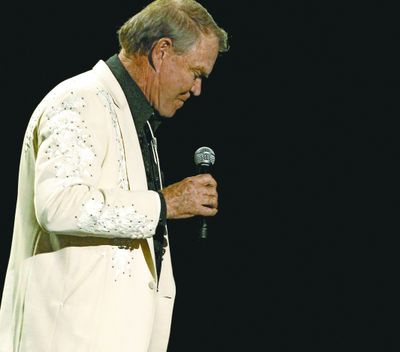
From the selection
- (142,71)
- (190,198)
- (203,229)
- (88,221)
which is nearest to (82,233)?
(88,221)

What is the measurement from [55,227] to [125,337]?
0.32m

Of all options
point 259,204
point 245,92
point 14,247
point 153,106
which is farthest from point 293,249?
point 14,247

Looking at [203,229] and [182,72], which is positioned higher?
[182,72]

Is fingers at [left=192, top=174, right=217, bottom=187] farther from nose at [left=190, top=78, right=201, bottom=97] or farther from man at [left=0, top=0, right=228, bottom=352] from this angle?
nose at [left=190, top=78, right=201, bottom=97]

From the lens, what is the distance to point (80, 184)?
5.09 ft

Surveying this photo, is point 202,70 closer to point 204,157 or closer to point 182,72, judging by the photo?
point 182,72

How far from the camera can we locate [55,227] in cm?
155

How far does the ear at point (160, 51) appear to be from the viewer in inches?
75.0

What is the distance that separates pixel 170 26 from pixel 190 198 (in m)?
0.50

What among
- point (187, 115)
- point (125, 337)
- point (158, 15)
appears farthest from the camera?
point (187, 115)

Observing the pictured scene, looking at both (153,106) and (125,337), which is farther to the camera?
(153,106)

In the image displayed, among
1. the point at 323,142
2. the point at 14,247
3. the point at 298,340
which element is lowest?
the point at 298,340

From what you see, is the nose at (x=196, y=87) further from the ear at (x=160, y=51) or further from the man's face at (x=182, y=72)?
the ear at (x=160, y=51)

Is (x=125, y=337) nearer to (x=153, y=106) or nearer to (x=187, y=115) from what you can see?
(x=153, y=106)
